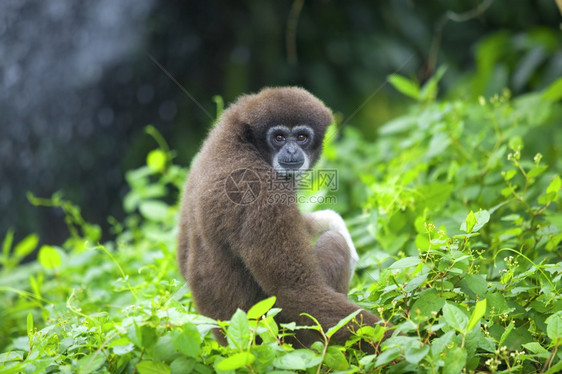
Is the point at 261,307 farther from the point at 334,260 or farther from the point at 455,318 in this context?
the point at 334,260

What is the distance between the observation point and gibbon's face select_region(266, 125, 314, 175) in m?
4.40

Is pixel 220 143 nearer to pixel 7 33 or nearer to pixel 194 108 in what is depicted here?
pixel 194 108

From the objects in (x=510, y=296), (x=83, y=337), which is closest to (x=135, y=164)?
(x=83, y=337)

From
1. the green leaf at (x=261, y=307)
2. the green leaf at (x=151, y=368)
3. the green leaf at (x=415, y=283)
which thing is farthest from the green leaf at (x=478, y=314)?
the green leaf at (x=151, y=368)

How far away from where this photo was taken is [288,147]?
4.43m

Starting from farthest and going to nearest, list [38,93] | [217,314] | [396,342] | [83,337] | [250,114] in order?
[38,93] < [250,114] < [217,314] < [83,337] < [396,342]

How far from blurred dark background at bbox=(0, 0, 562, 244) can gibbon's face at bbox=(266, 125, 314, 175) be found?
17.8ft

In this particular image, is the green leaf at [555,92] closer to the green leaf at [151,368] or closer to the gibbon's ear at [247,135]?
the gibbon's ear at [247,135]

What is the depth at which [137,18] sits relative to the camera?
10547 millimetres

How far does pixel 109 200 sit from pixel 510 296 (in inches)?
342

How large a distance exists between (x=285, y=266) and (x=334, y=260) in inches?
22.9

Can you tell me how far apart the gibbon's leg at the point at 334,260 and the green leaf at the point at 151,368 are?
138cm

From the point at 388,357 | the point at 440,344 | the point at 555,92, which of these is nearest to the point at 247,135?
the point at 388,357

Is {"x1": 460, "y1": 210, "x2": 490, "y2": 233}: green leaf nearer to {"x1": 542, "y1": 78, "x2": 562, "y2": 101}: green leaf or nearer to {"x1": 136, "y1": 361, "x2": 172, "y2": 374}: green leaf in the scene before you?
{"x1": 136, "y1": 361, "x2": 172, "y2": 374}: green leaf
